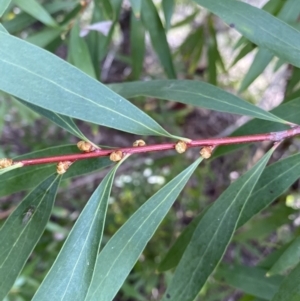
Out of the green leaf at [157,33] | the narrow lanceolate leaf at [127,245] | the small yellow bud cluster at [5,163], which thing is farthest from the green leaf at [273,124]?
the small yellow bud cluster at [5,163]

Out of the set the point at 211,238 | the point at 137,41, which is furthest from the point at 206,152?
the point at 137,41

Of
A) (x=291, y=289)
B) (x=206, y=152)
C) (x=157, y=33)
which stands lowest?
(x=291, y=289)

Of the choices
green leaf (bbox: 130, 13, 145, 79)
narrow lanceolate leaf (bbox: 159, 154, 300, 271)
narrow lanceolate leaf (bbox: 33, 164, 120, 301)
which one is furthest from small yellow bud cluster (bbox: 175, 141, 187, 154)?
green leaf (bbox: 130, 13, 145, 79)

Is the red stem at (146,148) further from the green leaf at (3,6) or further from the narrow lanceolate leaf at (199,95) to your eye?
the green leaf at (3,6)

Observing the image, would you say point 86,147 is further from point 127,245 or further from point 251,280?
point 251,280

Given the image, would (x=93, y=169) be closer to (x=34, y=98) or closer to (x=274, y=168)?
(x=34, y=98)

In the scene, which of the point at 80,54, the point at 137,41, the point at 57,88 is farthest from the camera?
the point at 137,41
